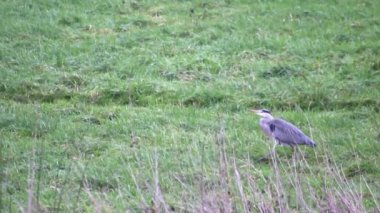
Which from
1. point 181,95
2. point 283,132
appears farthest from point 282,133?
point 181,95

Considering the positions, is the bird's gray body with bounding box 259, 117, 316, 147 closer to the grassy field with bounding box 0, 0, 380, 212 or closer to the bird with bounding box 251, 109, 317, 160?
the bird with bounding box 251, 109, 317, 160

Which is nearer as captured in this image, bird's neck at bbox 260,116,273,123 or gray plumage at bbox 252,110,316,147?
gray plumage at bbox 252,110,316,147

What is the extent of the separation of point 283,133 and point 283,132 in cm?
2

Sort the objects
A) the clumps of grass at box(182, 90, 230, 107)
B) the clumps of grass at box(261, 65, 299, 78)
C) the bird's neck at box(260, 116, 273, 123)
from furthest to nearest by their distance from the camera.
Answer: the clumps of grass at box(261, 65, 299, 78), the clumps of grass at box(182, 90, 230, 107), the bird's neck at box(260, 116, 273, 123)

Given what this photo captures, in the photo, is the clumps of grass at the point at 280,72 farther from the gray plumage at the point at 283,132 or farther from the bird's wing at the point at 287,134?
the bird's wing at the point at 287,134

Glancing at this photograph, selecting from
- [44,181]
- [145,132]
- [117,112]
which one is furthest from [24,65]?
[44,181]

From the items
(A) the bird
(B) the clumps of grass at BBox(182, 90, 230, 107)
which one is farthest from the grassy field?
(A) the bird

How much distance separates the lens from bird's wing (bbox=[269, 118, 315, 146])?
8789 millimetres

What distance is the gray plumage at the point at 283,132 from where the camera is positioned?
880cm

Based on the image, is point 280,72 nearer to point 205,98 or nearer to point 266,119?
point 205,98

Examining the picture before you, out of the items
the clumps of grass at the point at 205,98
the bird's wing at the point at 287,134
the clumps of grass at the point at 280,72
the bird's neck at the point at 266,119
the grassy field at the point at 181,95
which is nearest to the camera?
the grassy field at the point at 181,95

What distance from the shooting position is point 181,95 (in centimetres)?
1103

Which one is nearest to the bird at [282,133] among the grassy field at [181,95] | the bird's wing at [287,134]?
the bird's wing at [287,134]

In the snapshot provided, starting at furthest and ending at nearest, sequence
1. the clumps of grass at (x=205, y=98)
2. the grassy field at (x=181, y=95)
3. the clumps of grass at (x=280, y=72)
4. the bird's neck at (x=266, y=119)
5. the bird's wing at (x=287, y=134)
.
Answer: the clumps of grass at (x=280, y=72)
the clumps of grass at (x=205, y=98)
the bird's neck at (x=266, y=119)
the bird's wing at (x=287, y=134)
the grassy field at (x=181, y=95)
